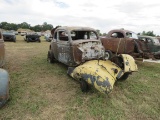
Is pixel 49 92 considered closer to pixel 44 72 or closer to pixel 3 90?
A: pixel 3 90

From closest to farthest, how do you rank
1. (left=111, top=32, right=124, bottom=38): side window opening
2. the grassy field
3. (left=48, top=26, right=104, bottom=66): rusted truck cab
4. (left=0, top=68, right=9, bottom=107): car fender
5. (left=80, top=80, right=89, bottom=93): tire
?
(left=0, top=68, right=9, bottom=107): car fender → the grassy field → (left=80, top=80, right=89, bottom=93): tire → (left=48, top=26, right=104, bottom=66): rusted truck cab → (left=111, top=32, right=124, bottom=38): side window opening

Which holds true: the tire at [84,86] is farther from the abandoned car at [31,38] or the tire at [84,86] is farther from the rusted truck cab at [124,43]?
the abandoned car at [31,38]

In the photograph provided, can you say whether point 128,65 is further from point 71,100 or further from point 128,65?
point 71,100

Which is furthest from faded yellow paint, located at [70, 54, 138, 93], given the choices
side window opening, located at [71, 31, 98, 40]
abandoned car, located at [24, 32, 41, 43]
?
abandoned car, located at [24, 32, 41, 43]

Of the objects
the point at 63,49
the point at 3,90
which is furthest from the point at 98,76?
the point at 63,49

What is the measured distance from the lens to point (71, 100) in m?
4.72

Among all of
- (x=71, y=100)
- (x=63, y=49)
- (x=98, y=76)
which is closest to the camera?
(x=98, y=76)

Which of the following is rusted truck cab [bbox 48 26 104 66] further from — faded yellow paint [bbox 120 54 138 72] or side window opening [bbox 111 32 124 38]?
side window opening [bbox 111 32 124 38]

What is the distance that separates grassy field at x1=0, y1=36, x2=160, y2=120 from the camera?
406 cm

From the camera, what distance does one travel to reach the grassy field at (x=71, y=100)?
4.06 m

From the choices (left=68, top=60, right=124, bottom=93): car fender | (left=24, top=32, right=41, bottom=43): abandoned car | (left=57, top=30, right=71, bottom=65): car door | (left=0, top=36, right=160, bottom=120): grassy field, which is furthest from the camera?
(left=24, top=32, right=41, bottom=43): abandoned car

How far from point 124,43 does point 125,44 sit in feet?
0.29

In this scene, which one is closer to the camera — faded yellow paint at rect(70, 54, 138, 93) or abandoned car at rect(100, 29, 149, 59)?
faded yellow paint at rect(70, 54, 138, 93)

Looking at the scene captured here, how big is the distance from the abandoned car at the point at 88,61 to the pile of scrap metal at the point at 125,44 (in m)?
2.38
